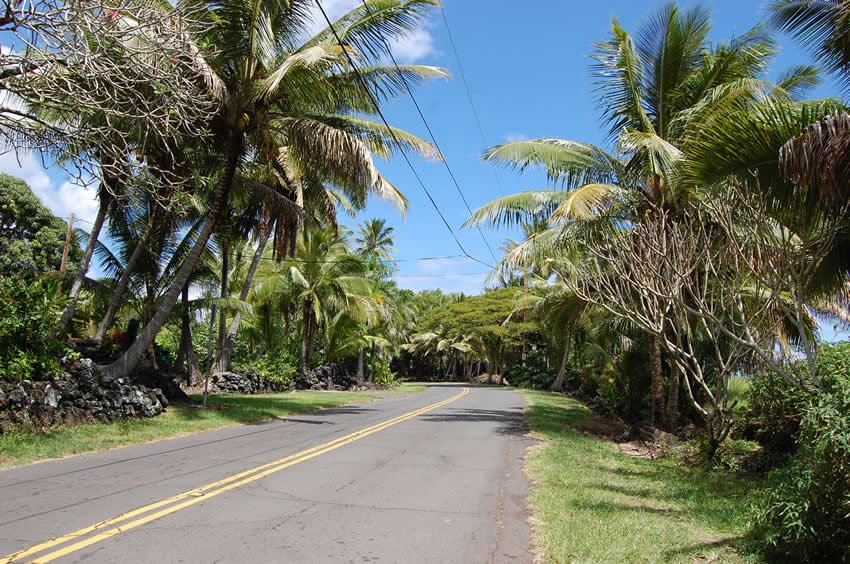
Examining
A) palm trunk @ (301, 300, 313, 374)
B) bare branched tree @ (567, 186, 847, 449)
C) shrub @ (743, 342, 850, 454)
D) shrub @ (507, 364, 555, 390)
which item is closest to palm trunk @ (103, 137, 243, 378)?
bare branched tree @ (567, 186, 847, 449)

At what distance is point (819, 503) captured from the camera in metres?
4.91

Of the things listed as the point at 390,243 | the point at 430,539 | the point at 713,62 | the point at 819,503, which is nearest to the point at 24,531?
the point at 430,539

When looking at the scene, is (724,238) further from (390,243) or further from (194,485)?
(390,243)

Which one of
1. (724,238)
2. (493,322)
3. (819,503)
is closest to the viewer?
(819,503)

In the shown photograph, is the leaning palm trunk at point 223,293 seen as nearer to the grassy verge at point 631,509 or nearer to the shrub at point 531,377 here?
the grassy verge at point 631,509

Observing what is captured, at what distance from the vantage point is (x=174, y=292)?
14.2m

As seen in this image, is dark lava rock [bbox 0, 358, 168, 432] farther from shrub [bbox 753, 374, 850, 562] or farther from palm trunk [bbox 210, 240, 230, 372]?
shrub [bbox 753, 374, 850, 562]

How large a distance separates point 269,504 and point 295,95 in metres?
10.5

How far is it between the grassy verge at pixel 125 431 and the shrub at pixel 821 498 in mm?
9108

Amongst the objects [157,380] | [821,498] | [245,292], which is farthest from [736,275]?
[245,292]

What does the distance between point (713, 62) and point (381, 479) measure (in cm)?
1168

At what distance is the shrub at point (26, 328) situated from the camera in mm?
10719

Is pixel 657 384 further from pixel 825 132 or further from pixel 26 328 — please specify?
pixel 26 328

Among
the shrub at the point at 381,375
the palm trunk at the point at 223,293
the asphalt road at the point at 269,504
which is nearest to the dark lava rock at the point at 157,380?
the asphalt road at the point at 269,504
